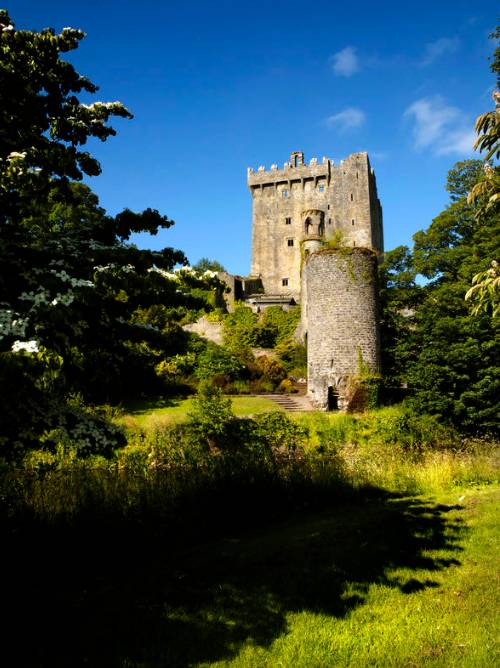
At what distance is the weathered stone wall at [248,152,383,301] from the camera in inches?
1826

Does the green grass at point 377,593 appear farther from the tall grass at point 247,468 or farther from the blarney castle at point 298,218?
the blarney castle at point 298,218

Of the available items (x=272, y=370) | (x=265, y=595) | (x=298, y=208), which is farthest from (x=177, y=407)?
(x=298, y=208)

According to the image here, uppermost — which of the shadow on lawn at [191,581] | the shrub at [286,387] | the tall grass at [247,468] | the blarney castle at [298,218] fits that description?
the blarney castle at [298,218]

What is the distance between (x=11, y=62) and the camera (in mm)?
5469

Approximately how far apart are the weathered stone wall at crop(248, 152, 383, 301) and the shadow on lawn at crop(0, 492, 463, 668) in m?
38.7

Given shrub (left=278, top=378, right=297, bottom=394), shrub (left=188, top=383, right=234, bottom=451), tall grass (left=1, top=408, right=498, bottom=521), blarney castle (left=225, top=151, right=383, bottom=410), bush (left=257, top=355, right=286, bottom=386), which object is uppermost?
blarney castle (left=225, top=151, right=383, bottom=410)

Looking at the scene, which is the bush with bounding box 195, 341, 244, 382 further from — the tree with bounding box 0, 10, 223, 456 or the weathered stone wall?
the weathered stone wall


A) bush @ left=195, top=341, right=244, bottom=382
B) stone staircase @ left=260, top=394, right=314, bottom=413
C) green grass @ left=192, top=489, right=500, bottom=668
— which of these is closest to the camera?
green grass @ left=192, top=489, right=500, bottom=668

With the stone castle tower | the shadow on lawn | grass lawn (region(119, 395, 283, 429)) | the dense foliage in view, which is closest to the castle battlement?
the stone castle tower

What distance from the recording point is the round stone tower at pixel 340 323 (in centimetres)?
2114

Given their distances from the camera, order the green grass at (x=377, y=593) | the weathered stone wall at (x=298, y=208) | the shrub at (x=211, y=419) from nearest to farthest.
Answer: the green grass at (x=377, y=593), the shrub at (x=211, y=419), the weathered stone wall at (x=298, y=208)

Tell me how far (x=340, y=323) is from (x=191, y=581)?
16.9 metres

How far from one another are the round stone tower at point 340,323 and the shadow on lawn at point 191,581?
12.9m

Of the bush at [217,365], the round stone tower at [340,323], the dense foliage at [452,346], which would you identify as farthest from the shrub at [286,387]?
the dense foliage at [452,346]
